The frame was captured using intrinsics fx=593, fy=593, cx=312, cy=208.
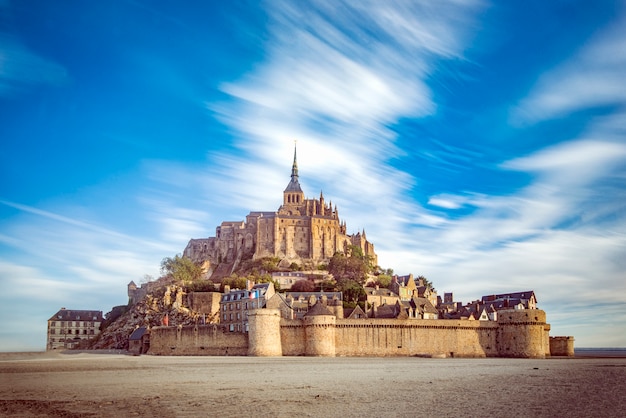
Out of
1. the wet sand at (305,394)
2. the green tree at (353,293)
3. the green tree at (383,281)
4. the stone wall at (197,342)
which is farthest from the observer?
the green tree at (383,281)

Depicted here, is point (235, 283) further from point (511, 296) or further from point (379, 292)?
point (511, 296)

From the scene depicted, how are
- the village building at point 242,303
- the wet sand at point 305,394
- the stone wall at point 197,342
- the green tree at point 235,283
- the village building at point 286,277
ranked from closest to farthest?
1. the wet sand at point 305,394
2. the stone wall at point 197,342
3. the village building at point 242,303
4. the green tree at point 235,283
5. the village building at point 286,277

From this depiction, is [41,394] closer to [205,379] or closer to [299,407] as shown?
[205,379]

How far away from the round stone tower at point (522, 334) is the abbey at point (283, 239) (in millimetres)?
41152

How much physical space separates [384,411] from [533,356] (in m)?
45.8

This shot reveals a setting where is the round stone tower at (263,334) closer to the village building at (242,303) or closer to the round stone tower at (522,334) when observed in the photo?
the village building at (242,303)

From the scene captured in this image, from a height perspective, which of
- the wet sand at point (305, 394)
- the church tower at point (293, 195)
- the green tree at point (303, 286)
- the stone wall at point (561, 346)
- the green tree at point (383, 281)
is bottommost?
the stone wall at point (561, 346)

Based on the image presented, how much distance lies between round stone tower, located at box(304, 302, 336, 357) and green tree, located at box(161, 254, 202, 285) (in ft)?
119

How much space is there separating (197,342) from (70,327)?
40.6 m

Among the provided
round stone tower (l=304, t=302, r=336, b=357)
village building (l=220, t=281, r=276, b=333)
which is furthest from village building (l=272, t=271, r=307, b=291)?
round stone tower (l=304, t=302, r=336, b=357)

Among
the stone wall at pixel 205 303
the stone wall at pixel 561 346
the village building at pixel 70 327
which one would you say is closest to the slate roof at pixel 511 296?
the stone wall at pixel 561 346

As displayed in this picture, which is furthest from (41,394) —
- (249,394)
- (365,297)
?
(365,297)

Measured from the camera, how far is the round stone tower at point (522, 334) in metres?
58.6

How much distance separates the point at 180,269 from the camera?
88250 millimetres
